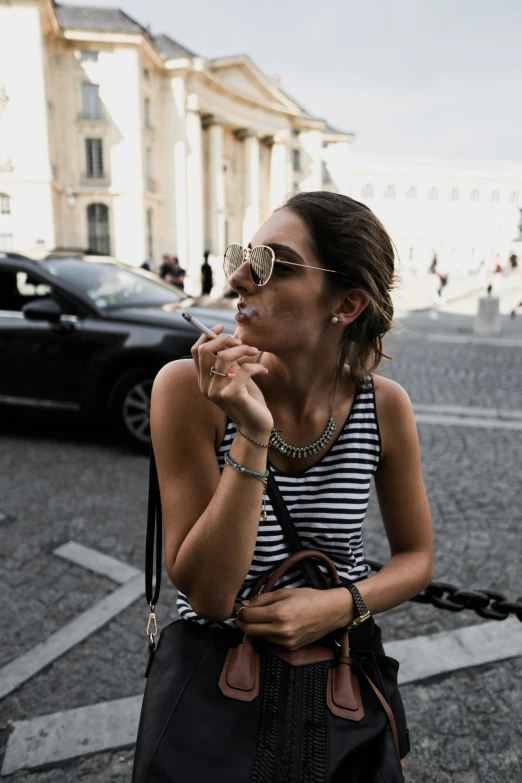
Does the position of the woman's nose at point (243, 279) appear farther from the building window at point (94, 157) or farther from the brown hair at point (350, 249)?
the building window at point (94, 157)

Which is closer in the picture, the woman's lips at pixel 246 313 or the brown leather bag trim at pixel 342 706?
the brown leather bag trim at pixel 342 706

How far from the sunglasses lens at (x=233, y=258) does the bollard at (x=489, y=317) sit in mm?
14268

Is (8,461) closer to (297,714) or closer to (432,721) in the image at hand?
(432,721)

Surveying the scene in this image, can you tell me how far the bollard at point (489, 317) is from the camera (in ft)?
48.6

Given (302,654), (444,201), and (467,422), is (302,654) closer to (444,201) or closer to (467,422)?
(467,422)

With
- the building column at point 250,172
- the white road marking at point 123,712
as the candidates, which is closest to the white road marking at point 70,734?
the white road marking at point 123,712

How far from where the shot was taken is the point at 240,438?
1.31 metres

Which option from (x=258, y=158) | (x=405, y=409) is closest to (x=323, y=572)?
(x=405, y=409)

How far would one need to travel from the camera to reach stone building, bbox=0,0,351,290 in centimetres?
3462

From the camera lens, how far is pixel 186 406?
1486mm

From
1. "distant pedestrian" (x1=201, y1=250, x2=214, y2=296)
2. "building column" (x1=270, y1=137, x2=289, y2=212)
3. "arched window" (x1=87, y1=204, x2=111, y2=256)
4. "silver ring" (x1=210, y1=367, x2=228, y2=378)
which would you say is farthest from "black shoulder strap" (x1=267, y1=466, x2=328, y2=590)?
"building column" (x1=270, y1=137, x2=289, y2=212)

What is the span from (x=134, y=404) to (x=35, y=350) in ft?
3.38

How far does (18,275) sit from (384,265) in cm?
478

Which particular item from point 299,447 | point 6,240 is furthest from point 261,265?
point 6,240
